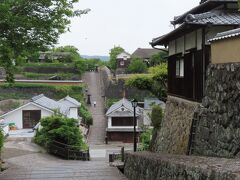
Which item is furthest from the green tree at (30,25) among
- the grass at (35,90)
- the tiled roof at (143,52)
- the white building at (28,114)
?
the tiled roof at (143,52)

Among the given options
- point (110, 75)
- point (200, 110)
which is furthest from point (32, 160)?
point (110, 75)

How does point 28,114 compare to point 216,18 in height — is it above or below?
below

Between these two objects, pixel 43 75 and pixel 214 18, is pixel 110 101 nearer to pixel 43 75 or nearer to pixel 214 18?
pixel 43 75

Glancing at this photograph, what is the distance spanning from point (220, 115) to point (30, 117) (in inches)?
1259

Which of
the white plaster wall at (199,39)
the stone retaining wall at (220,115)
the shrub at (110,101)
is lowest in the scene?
the shrub at (110,101)

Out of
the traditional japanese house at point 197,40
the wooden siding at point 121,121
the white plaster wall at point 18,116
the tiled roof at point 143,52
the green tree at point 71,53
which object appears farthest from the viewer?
the tiled roof at point 143,52

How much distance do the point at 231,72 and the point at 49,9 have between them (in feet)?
15.5

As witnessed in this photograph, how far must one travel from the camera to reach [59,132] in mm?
25219

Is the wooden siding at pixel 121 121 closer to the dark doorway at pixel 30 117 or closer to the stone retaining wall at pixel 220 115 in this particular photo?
the dark doorway at pixel 30 117

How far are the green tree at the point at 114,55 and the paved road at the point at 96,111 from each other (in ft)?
16.9

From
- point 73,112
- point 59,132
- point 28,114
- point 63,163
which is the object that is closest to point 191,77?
point 63,163

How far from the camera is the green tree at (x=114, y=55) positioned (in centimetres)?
7944

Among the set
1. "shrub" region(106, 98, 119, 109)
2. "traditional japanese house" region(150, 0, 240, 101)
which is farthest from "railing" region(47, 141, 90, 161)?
"shrub" region(106, 98, 119, 109)

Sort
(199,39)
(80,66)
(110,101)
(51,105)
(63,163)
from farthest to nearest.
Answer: (80,66) < (110,101) < (51,105) < (63,163) < (199,39)
